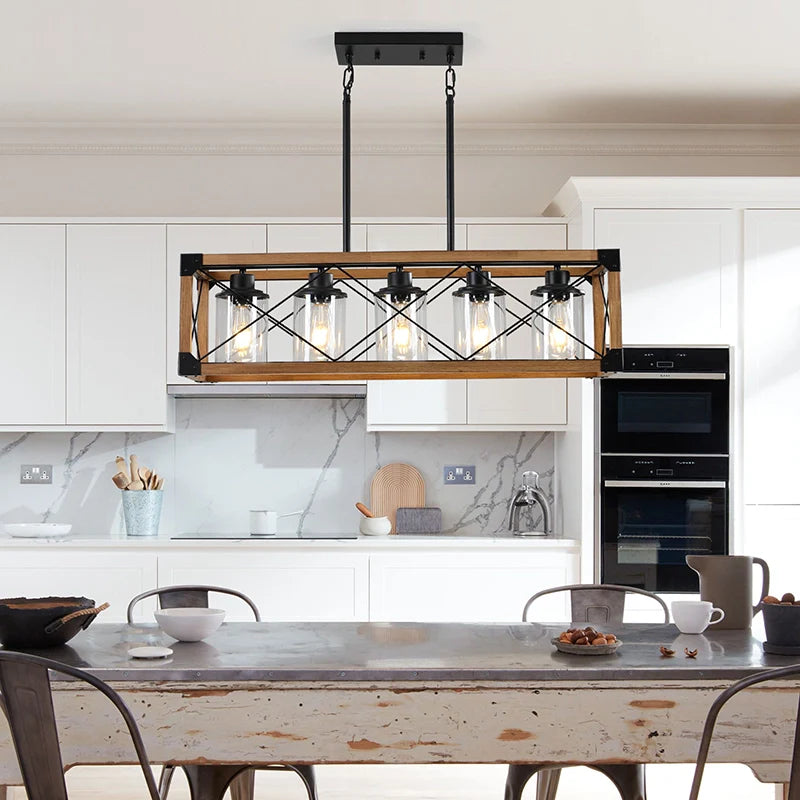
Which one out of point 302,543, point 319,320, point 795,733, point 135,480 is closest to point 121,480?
point 135,480

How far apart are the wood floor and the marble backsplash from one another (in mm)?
1308

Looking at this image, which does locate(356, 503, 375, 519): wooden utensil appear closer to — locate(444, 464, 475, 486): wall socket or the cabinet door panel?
locate(444, 464, 475, 486): wall socket

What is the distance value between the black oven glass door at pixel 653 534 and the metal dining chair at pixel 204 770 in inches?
65.8

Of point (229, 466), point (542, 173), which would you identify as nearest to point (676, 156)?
point (542, 173)

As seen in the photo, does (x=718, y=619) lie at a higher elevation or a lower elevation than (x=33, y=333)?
lower

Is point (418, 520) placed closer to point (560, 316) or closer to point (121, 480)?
point (121, 480)

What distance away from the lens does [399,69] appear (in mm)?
4227

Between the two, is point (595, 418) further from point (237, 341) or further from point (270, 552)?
point (237, 341)

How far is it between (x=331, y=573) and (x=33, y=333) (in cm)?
171

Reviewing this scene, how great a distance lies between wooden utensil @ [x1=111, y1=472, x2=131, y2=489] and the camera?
4703mm

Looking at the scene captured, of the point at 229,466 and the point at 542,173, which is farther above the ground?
the point at 542,173

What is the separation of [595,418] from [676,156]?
148 cm

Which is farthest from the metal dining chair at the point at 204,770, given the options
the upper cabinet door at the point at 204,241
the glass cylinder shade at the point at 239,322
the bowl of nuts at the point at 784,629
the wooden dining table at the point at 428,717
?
the upper cabinet door at the point at 204,241

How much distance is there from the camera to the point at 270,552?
14.5 feet
